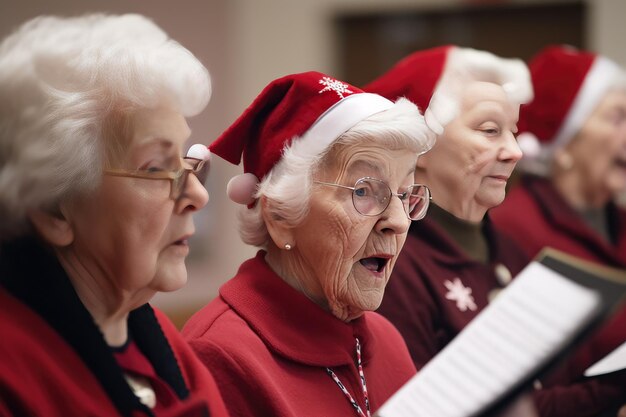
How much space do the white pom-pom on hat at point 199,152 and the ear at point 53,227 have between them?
230 mm

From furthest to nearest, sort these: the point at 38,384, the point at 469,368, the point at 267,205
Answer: the point at 267,205 < the point at 469,368 < the point at 38,384

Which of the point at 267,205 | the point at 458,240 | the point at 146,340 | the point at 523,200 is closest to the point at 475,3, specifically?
the point at 523,200

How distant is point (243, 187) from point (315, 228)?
6.1 inches

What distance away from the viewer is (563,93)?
2.86 metres

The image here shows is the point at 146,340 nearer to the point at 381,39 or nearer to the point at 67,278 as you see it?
the point at 67,278

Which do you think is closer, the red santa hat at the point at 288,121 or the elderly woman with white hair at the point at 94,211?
the elderly woman with white hair at the point at 94,211

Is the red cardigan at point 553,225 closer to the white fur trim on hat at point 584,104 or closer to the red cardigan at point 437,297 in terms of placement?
the white fur trim on hat at point 584,104

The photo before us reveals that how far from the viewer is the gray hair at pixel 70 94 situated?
1.21m

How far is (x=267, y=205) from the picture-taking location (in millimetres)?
1655

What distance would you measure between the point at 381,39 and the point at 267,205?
448 cm

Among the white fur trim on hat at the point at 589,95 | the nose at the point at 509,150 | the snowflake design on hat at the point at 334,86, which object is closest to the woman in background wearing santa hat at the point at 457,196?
the nose at the point at 509,150

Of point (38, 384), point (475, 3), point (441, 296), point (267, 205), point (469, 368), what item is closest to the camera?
point (38, 384)

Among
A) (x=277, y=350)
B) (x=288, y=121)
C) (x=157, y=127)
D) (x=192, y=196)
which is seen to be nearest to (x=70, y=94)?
(x=157, y=127)

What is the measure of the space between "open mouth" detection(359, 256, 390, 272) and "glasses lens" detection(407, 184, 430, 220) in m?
0.09
